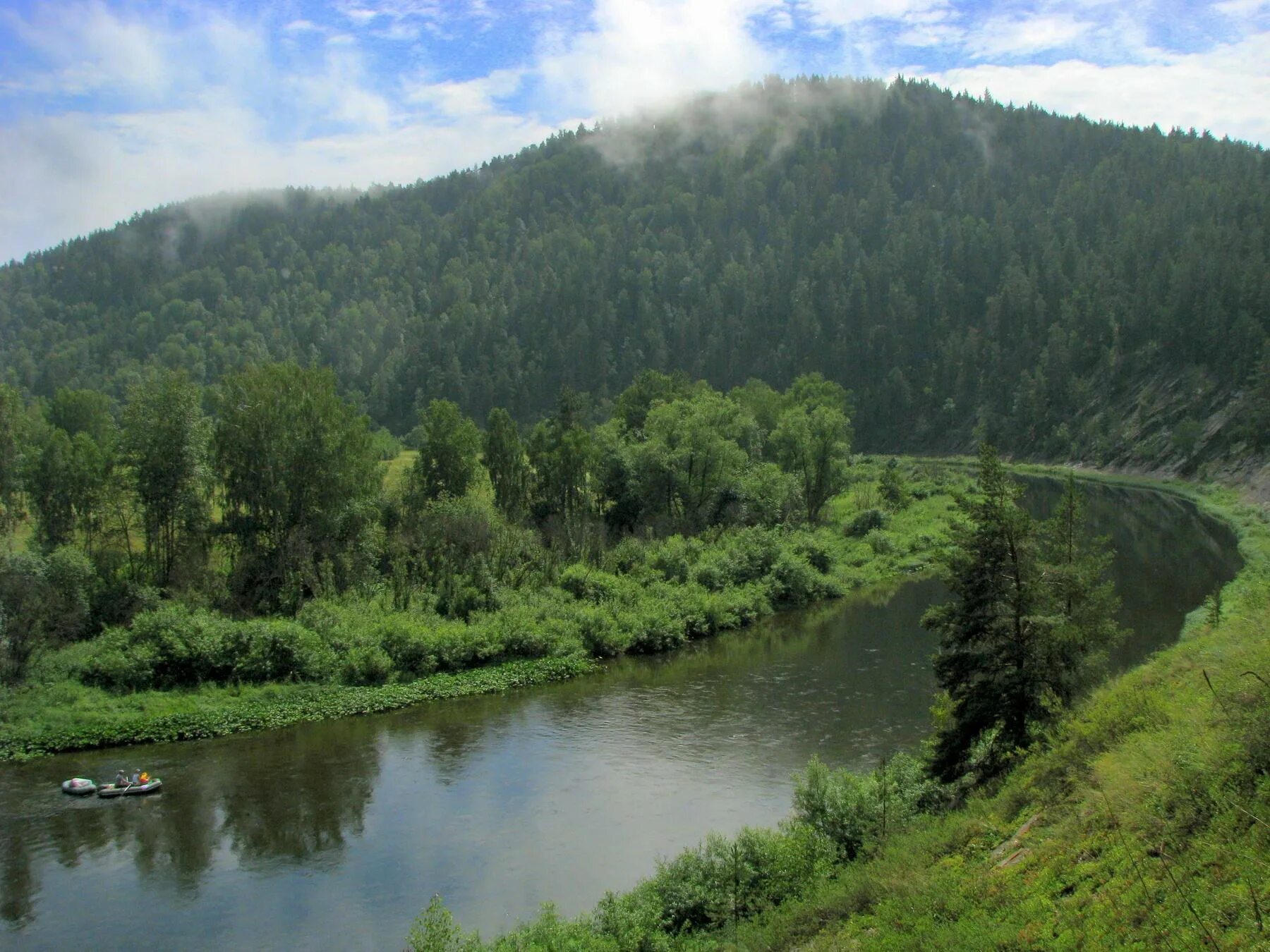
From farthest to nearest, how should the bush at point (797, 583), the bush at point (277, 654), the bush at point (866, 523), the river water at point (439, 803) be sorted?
the bush at point (866, 523), the bush at point (797, 583), the bush at point (277, 654), the river water at point (439, 803)

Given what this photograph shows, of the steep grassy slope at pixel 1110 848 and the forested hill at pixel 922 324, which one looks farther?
the forested hill at pixel 922 324

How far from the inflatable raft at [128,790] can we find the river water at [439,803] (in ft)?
0.86

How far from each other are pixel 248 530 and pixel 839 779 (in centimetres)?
3350

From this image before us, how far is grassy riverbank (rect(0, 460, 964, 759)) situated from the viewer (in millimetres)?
34781

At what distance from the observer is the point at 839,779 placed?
23094 mm

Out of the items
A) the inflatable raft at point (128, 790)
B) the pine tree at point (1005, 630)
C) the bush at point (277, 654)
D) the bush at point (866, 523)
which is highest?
the pine tree at point (1005, 630)

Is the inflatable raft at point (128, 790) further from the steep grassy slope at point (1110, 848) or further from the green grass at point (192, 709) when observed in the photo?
the steep grassy slope at point (1110, 848)

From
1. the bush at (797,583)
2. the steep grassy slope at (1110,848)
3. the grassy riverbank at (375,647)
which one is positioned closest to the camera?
the steep grassy slope at (1110,848)

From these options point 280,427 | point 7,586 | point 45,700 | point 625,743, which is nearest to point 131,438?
point 280,427

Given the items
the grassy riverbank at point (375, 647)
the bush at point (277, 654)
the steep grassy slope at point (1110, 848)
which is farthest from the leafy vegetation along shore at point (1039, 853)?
the bush at point (277, 654)

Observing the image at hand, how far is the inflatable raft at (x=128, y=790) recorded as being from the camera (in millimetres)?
28891

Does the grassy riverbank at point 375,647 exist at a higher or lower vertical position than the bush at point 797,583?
higher

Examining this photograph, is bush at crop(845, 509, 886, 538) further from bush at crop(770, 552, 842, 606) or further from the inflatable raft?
the inflatable raft

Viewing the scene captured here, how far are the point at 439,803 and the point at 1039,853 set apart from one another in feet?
60.9
